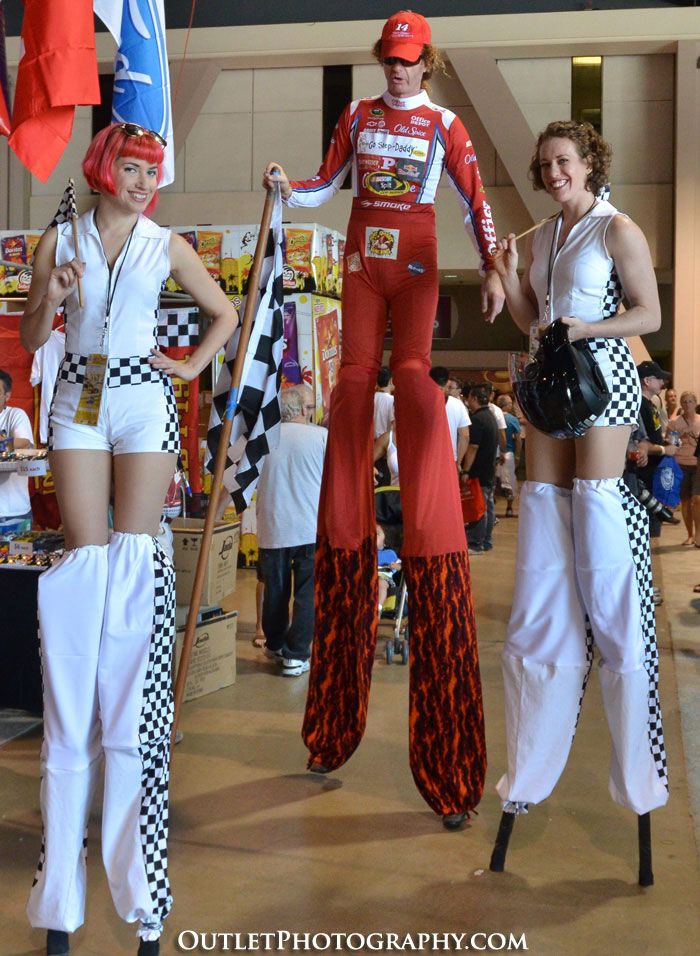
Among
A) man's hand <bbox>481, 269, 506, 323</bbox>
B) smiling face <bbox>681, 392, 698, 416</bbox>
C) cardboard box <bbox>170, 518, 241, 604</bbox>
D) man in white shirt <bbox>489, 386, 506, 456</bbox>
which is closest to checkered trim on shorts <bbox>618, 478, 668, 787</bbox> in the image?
man's hand <bbox>481, 269, 506, 323</bbox>

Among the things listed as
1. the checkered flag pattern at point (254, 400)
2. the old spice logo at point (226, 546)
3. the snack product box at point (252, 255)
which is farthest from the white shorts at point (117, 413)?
the snack product box at point (252, 255)

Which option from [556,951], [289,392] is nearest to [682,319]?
[289,392]

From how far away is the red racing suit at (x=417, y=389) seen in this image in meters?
3.21

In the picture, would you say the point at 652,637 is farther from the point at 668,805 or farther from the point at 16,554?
the point at 16,554

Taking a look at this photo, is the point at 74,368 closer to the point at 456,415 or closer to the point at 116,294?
the point at 116,294

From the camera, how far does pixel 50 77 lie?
3.71 metres

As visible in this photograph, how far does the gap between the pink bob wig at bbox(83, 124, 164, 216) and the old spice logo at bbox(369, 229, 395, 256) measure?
0.91 meters

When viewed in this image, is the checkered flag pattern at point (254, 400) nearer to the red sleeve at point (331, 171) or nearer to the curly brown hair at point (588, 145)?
the red sleeve at point (331, 171)

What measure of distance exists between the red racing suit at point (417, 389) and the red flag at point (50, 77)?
1119 millimetres

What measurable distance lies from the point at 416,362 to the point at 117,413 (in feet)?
3.71

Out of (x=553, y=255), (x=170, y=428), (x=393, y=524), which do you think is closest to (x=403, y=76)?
(x=553, y=255)

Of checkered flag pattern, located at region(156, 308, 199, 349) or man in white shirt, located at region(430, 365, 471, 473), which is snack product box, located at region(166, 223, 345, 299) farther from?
checkered flag pattern, located at region(156, 308, 199, 349)

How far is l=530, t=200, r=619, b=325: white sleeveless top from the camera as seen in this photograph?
274 cm

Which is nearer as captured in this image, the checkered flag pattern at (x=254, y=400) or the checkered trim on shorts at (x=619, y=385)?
the checkered trim on shorts at (x=619, y=385)
